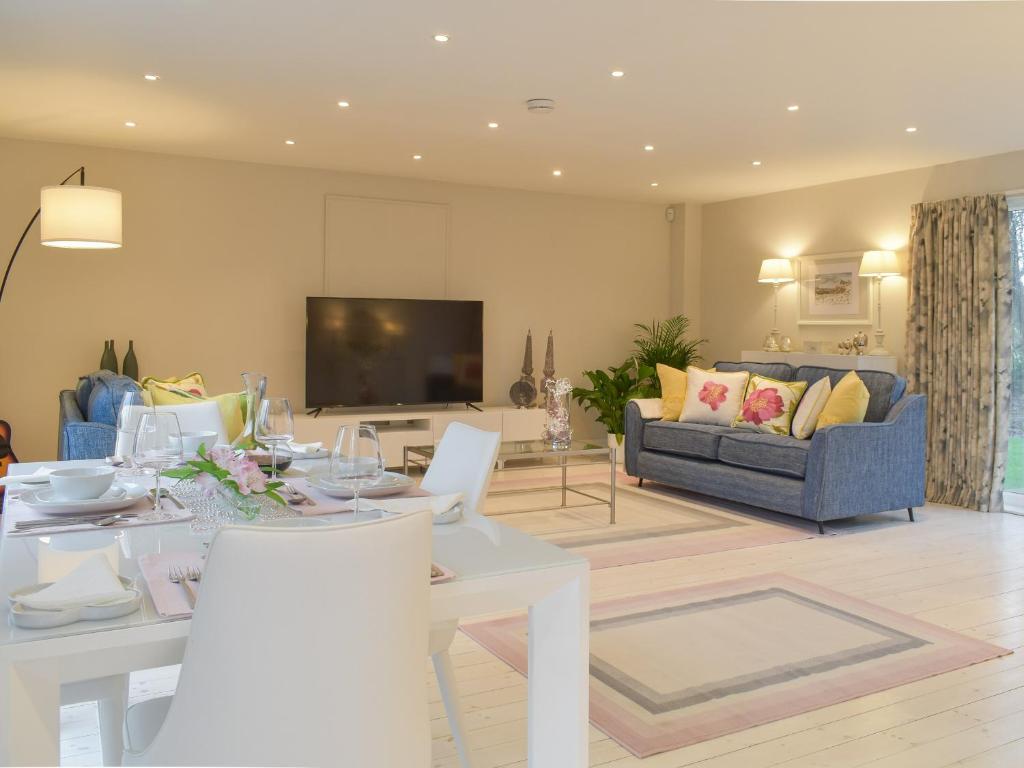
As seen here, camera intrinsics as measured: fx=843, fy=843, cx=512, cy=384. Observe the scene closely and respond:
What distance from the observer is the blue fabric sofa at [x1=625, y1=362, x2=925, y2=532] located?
5.09 metres

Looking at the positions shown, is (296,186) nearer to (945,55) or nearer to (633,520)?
(633,520)

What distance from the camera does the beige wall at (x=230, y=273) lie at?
609 centimetres

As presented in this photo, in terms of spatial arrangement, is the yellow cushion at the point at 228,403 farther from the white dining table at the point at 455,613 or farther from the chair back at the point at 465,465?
the white dining table at the point at 455,613

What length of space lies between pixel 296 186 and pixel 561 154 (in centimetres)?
223

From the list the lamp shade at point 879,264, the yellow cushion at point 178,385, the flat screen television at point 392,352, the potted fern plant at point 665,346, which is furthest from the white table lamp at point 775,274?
the yellow cushion at point 178,385

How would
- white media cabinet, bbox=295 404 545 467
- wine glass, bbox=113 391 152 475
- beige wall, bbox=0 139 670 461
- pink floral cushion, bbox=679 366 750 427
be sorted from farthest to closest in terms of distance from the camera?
white media cabinet, bbox=295 404 545 467
pink floral cushion, bbox=679 366 750 427
beige wall, bbox=0 139 670 461
wine glass, bbox=113 391 152 475

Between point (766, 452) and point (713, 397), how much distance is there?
0.91 m

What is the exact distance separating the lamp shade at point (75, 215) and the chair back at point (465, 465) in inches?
100

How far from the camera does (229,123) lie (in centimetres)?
545

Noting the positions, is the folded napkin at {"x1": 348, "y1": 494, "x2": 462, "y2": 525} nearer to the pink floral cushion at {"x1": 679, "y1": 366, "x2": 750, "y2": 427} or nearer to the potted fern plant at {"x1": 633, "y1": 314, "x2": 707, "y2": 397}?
the pink floral cushion at {"x1": 679, "y1": 366, "x2": 750, "y2": 427}

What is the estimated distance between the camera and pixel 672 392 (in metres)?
6.64

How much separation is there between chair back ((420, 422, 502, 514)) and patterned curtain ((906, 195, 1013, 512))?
5.02m

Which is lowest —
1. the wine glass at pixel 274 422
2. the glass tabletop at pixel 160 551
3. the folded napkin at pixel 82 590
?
the glass tabletop at pixel 160 551

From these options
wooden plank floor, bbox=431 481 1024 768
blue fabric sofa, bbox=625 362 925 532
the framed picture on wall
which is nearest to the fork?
wooden plank floor, bbox=431 481 1024 768
